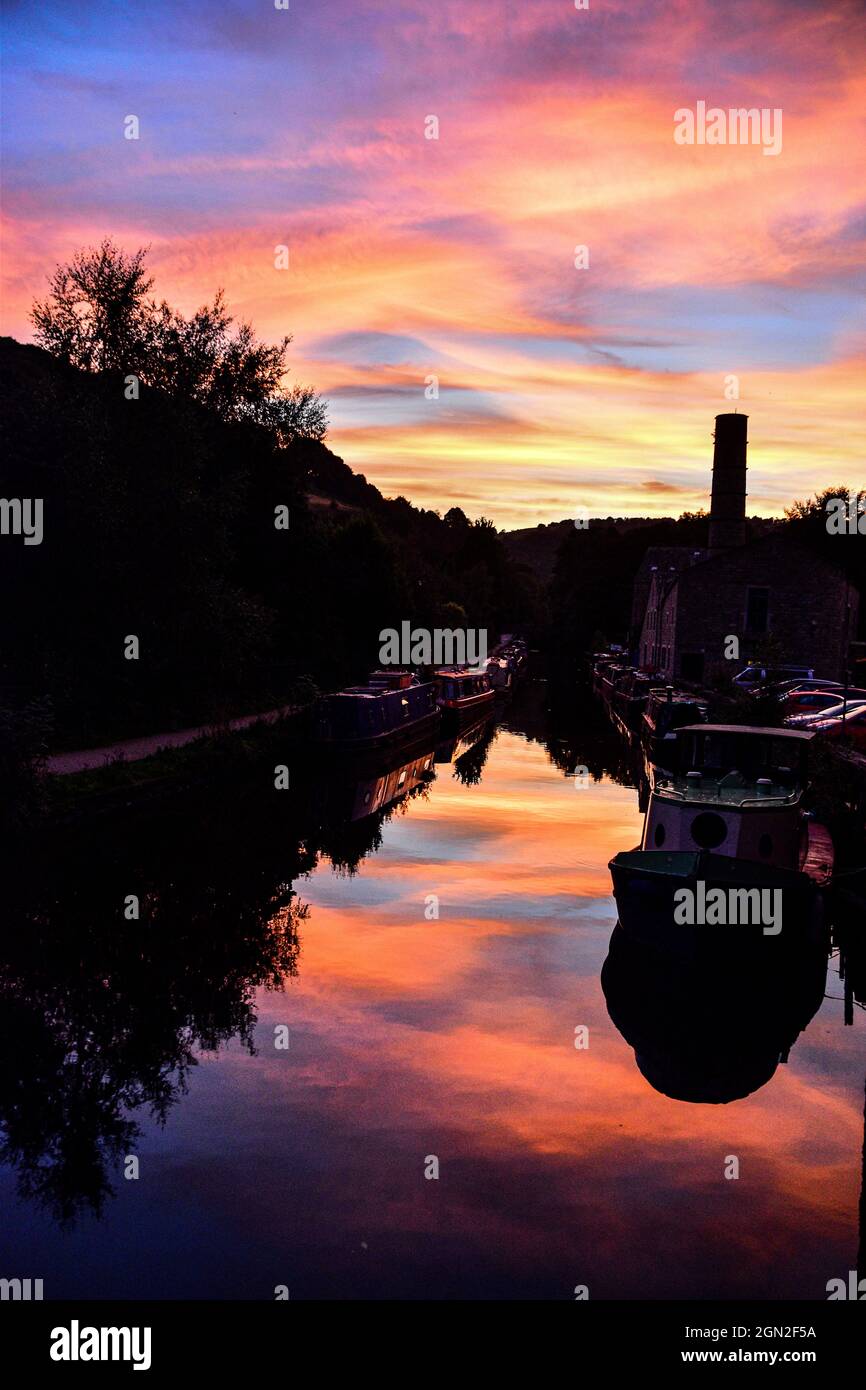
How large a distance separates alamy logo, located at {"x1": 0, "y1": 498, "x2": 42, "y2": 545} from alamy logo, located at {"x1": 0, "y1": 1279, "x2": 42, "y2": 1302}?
2081 cm

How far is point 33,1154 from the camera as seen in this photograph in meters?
10.1

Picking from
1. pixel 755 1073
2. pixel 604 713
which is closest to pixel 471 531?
pixel 604 713

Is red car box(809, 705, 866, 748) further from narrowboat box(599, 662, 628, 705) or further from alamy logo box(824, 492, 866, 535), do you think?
alamy logo box(824, 492, 866, 535)

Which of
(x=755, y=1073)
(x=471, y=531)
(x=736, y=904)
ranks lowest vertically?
(x=755, y=1073)

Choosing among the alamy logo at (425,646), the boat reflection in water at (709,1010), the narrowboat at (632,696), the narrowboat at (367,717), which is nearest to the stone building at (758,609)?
the narrowboat at (632,696)

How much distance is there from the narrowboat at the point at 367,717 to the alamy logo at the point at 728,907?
79.6 feet

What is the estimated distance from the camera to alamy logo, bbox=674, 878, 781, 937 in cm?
1449

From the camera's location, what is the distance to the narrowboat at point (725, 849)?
1467 centimetres

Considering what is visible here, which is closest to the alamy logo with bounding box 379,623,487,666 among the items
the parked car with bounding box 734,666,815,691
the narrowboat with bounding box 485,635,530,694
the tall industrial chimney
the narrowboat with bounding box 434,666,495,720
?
the narrowboat with bounding box 485,635,530,694

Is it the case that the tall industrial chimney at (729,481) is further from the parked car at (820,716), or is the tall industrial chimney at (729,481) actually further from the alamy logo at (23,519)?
the alamy logo at (23,519)

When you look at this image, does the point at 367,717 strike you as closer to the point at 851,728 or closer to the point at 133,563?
the point at 133,563

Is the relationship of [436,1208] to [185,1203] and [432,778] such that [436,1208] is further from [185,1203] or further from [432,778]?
[432,778]
